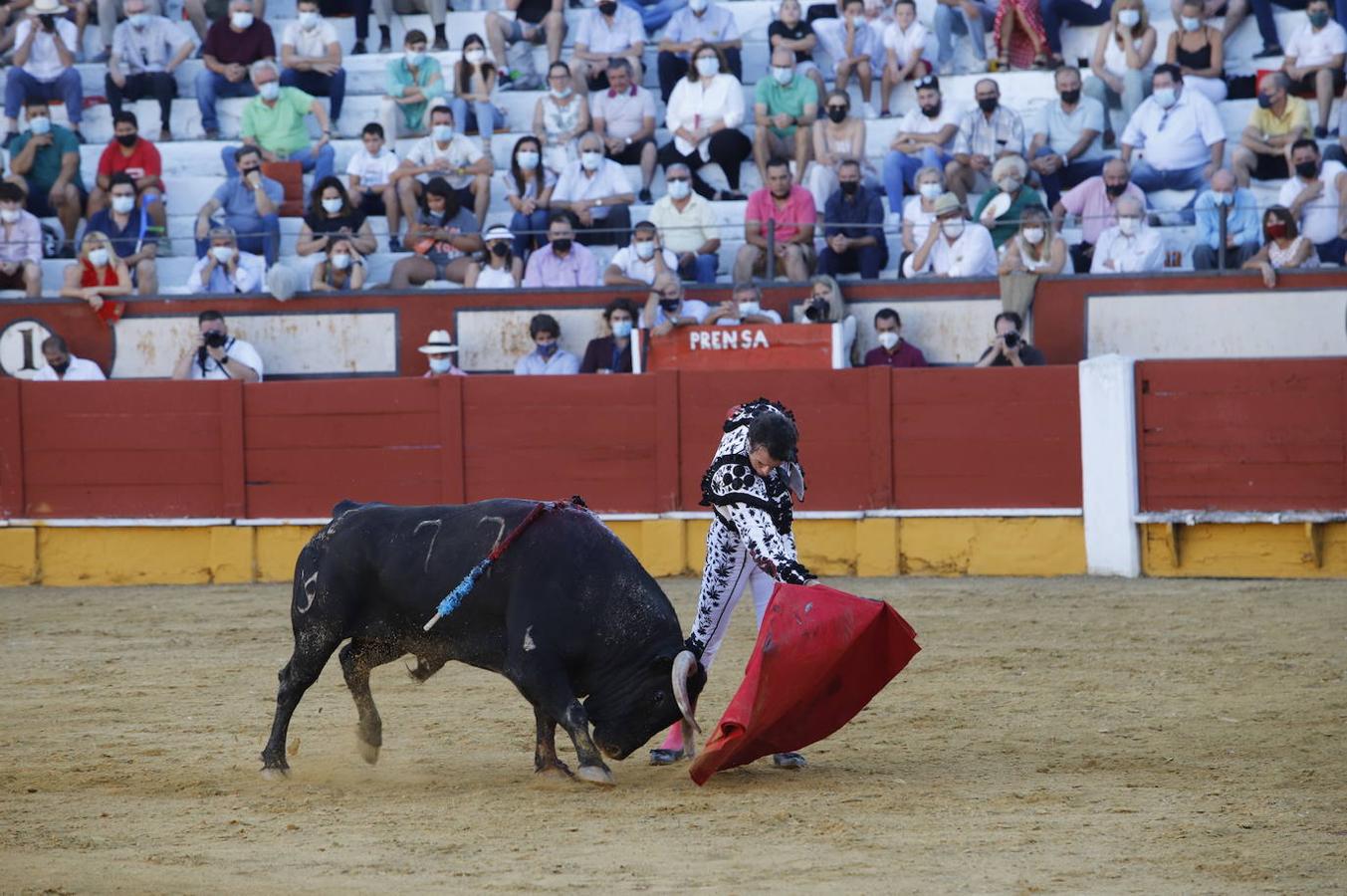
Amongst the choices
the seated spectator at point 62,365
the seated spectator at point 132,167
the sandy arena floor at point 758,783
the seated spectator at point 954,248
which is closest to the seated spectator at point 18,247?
the seated spectator at point 132,167

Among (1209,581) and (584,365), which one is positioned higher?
(584,365)

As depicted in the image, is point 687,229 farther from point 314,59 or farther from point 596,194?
point 314,59

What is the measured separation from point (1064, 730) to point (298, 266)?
729cm

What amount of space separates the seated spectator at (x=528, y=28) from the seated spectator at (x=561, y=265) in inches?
93.4

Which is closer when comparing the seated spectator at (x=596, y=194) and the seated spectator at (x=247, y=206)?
the seated spectator at (x=596, y=194)

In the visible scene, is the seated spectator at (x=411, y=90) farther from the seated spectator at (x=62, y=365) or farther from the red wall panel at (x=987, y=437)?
the red wall panel at (x=987, y=437)

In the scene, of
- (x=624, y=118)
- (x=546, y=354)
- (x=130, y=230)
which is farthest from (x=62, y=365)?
(x=624, y=118)

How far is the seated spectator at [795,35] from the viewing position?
12.6m

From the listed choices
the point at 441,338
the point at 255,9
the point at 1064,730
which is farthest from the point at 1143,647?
the point at 255,9

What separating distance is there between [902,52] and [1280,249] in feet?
10.4

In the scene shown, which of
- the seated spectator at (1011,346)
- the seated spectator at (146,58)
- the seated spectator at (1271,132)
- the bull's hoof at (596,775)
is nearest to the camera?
the bull's hoof at (596,775)

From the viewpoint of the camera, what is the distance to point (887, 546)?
10.2 meters

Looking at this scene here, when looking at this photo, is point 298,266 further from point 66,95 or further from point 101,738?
point 101,738

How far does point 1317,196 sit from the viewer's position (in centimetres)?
1092
